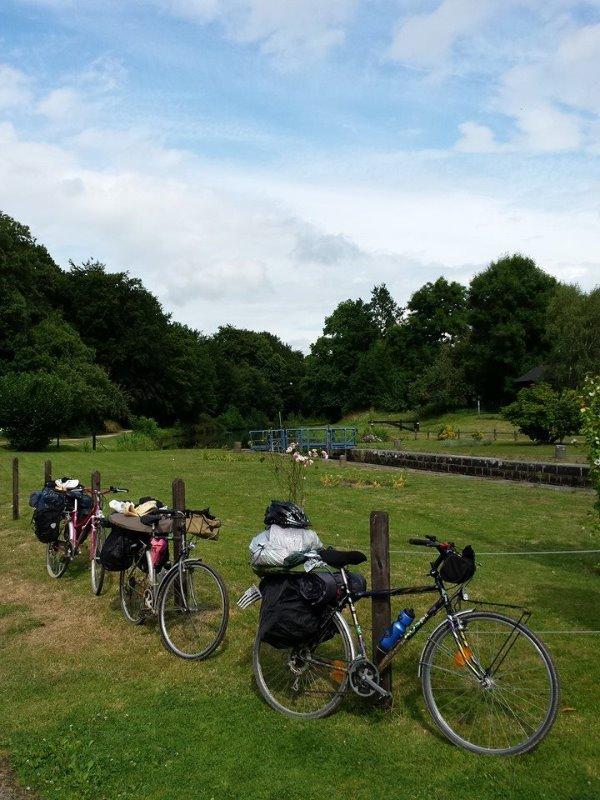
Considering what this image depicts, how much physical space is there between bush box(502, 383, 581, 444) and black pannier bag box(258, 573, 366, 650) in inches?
990

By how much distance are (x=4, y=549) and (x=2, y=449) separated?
23.3 m

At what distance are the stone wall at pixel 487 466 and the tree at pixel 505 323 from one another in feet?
113

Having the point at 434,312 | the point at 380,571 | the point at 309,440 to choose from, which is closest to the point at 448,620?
the point at 380,571

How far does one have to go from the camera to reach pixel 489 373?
213 ft

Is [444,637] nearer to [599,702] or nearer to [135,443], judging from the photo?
[599,702]

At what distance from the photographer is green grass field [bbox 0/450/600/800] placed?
3.82m

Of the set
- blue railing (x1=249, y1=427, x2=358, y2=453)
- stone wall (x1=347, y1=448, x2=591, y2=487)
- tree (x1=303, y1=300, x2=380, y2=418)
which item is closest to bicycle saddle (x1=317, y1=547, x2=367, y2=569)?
stone wall (x1=347, y1=448, x2=591, y2=487)

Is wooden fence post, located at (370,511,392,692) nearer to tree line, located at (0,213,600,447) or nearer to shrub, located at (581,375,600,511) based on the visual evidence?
shrub, located at (581,375,600,511)

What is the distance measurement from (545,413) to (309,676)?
→ 25.9 metres

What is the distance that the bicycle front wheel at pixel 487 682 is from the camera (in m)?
4.12

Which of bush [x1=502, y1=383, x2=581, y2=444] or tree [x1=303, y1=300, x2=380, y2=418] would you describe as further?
tree [x1=303, y1=300, x2=380, y2=418]

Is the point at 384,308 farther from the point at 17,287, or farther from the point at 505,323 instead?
the point at 17,287

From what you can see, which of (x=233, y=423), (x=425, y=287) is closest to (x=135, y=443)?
(x=233, y=423)

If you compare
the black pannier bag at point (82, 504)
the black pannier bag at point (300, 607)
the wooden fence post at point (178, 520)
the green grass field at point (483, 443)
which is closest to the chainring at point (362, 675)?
the black pannier bag at point (300, 607)
